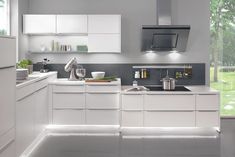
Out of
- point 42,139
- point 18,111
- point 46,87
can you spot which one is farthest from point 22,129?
point 46,87

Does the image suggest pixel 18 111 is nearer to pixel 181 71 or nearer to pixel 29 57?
pixel 29 57

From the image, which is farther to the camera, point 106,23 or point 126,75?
point 126,75

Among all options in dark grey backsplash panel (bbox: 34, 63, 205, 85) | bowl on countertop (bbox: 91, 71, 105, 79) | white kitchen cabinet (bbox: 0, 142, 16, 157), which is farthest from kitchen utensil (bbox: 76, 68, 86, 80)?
white kitchen cabinet (bbox: 0, 142, 16, 157)

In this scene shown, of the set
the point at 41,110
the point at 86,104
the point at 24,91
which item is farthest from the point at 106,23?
the point at 24,91

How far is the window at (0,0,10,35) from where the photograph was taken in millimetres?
6389

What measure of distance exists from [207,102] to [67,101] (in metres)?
2.24

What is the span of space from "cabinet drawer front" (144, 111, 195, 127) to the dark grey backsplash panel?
104cm

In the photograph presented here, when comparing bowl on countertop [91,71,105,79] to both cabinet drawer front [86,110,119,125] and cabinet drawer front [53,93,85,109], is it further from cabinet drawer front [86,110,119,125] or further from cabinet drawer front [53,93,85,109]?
cabinet drawer front [86,110,119,125]

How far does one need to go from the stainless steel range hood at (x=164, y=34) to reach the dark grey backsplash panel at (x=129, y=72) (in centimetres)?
44

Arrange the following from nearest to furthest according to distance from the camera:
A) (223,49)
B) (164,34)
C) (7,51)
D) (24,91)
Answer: (7,51)
(24,91)
(164,34)
(223,49)

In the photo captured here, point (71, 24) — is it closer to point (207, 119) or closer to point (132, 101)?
point (132, 101)

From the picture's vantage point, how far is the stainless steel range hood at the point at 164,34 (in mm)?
6762

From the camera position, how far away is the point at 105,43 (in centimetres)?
694

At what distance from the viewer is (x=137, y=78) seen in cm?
732
